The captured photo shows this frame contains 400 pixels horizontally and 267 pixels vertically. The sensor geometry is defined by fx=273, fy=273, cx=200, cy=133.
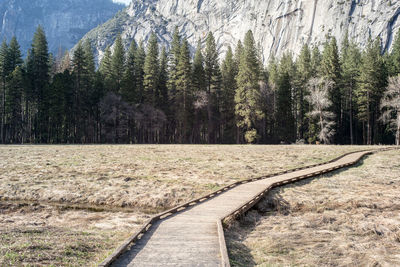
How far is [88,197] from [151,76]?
4451 cm

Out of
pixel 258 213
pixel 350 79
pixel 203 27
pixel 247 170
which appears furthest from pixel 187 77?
pixel 203 27

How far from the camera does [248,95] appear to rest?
48156 millimetres

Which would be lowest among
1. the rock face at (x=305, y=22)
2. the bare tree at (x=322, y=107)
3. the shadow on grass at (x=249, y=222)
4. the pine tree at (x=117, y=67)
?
the shadow on grass at (x=249, y=222)

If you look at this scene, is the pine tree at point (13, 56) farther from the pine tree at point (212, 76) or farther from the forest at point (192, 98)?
the pine tree at point (212, 76)

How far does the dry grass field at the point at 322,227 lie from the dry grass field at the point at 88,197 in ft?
11.3

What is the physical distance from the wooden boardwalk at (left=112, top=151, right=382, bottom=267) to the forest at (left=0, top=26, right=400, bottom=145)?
129 ft

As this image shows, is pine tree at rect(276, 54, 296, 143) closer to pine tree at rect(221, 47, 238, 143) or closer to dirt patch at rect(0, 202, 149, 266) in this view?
pine tree at rect(221, 47, 238, 143)

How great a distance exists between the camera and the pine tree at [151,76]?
54438mm

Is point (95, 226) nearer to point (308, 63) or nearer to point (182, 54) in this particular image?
point (182, 54)

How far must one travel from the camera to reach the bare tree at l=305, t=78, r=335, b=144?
1845 inches

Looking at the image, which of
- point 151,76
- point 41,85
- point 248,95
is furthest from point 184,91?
point 41,85

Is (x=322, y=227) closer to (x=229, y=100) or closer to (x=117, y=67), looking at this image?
(x=229, y=100)

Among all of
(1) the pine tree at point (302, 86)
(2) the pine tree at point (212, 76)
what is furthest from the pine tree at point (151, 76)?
(1) the pine tree at point (302, 86)

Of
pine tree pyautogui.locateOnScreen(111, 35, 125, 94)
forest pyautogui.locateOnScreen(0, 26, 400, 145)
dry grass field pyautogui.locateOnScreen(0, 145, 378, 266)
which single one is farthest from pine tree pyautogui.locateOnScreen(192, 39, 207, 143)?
dry grass field pyautogui.locateOnScreen(0, 145, 378, 266)
